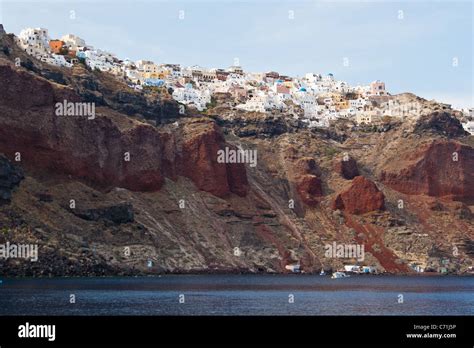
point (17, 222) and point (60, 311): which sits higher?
point (17, 222)

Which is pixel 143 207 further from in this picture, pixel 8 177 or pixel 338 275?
pixel 338 275

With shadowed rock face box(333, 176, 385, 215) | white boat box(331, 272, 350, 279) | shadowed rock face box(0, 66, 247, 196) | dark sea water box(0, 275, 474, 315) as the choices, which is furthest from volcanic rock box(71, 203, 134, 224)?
shadowed rock face box(333, 176, 385, 215)

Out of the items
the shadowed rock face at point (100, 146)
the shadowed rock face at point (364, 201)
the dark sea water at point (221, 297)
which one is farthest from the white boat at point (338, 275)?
the shadowed rock face at point (100, 146)

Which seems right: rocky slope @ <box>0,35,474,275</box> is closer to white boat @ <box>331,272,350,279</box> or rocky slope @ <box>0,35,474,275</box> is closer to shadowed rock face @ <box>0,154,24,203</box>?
shadowed rock face @ <box>0,154,24,203</box>

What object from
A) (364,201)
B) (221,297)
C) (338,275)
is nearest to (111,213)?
(338,275)

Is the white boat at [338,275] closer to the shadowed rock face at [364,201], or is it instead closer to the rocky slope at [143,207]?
the rocky slope at [143,207]
